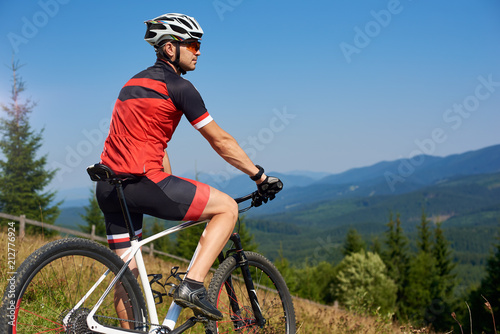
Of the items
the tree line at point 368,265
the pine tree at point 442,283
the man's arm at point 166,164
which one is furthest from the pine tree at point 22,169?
the pine tree at point 442,283

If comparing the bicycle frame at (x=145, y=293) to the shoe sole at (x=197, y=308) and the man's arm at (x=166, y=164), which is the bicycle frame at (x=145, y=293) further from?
the man's arm at (x=166, y=164)

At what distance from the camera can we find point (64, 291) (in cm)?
282

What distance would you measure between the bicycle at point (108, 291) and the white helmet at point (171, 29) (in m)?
1.08

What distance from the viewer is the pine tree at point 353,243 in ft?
229

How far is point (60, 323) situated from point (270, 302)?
6.08 ft

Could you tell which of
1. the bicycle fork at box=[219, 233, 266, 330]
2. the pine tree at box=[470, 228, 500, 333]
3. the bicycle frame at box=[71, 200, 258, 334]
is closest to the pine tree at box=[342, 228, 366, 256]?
the pine tree at box=[470, 228, 500, 333]

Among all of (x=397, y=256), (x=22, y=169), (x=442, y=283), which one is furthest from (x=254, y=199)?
(x=397, y=256)

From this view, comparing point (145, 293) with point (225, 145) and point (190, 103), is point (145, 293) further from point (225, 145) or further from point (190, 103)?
point (190, 103)

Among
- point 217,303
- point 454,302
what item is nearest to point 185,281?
point 217,303

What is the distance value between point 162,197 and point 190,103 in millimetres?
667

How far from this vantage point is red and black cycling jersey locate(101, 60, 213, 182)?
8.92 feet

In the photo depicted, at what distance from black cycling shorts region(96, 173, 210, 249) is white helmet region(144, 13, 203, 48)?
104cm

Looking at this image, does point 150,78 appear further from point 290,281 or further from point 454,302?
point 454,302

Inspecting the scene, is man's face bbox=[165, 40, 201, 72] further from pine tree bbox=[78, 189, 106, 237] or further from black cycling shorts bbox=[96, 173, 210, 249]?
pine tree bbox=[78, 189, 106, 237]
